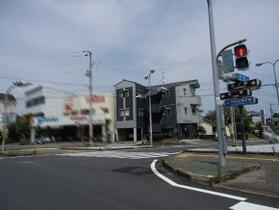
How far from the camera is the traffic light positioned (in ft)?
31.9

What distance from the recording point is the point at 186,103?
5250 centimetres

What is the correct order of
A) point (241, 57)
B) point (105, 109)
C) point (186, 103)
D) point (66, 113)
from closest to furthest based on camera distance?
1. point (66, 113)
2. point (105, 109)
3. point (241, 57)
4. point (186, 103)

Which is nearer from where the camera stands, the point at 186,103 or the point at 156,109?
the point at 186,103

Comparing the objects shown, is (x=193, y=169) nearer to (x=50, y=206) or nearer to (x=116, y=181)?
(x=116, y=181)

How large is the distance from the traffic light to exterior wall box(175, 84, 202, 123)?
42.2 meters

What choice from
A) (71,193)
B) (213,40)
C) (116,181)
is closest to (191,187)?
(116,181)

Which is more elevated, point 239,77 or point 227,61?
point 227,61

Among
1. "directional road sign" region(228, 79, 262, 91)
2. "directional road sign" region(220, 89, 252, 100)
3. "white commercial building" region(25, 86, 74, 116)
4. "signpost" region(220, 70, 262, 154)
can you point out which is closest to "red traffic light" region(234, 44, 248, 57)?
"signpost" region(220, 70, 262, 154)

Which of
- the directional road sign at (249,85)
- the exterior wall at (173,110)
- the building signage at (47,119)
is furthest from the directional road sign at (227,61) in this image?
the exterior wall at (173,110)

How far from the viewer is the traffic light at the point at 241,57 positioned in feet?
31.9

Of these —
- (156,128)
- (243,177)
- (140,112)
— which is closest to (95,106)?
(243,177)

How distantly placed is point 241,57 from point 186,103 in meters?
42.9

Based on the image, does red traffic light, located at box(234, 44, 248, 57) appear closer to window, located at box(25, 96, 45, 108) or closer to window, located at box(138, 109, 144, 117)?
window, located at box(25, 96, 45, 108)

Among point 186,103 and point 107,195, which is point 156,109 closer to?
point 186,103
